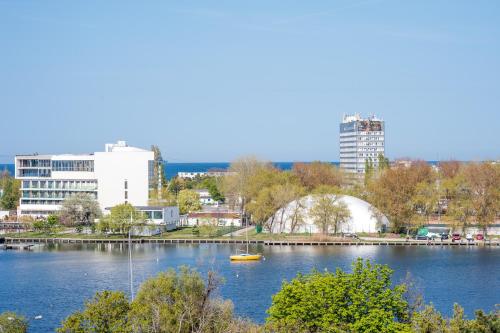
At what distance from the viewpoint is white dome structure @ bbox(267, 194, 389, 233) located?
154 feet

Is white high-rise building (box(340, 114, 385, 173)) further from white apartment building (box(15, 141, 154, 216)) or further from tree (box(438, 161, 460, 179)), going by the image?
white apartment building (box(15, 141, 154, 216))

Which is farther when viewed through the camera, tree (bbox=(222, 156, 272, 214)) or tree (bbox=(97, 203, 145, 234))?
tree (bbox=(222, 156, 272, 214))

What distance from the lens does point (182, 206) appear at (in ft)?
185

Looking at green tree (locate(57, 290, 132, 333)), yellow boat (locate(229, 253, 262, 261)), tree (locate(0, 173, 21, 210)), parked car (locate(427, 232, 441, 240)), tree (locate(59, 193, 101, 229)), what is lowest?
yellow boat (locate(229, 253, 262, 261))

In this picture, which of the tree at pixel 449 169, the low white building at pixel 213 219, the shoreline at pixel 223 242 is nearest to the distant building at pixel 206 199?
the low white building at pixel 213 219

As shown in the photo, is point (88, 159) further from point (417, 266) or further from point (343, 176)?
point (417, 266)

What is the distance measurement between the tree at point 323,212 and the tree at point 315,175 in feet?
30.8

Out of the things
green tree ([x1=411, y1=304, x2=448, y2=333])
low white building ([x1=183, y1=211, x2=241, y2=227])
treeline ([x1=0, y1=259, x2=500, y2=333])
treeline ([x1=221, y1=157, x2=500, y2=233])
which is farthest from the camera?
low white building ([x1=183, y1=211, x2=241, y2=227])

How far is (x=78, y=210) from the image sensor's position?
168 ft

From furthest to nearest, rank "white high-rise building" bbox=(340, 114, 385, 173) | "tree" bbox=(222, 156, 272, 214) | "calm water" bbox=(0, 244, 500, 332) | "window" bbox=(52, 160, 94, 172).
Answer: "white high-rise building" bbox=(340, 114, 385, 173) < "tree" bbox=(222, 156, 272, 214) < "window" bbox=(52, 160, 94, 172) < "calm water" bbox=(0, 244, 500, 332)

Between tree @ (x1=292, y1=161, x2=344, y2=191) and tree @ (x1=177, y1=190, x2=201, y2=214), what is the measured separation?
7.74 meters

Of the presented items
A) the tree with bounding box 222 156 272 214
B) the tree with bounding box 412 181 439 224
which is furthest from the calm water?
the tree with bounding box 222 156 272 214

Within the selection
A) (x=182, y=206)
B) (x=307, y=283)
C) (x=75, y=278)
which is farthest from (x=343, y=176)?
(x=307, y=283)

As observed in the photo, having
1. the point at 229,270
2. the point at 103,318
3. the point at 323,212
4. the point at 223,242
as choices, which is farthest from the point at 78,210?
the point at 103,318
